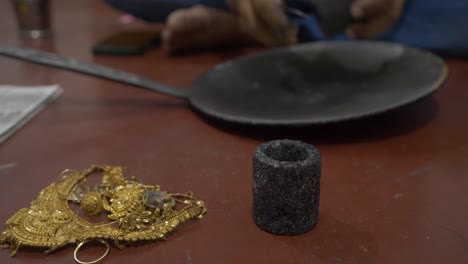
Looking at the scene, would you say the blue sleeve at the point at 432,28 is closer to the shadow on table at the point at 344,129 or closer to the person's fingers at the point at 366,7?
the person's fingers at the point at 366,7

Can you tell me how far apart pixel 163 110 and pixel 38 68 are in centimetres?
38

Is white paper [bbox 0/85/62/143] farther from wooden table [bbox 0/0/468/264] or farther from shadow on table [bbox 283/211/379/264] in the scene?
shadow on table [bbox 283/211/379/264]

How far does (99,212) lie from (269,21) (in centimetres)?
58

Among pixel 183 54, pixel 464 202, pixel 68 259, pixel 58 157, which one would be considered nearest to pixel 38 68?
pixel 183 54

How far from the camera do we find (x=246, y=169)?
602 millimetres

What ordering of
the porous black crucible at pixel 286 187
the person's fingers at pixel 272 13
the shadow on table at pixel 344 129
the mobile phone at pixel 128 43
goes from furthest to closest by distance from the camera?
the mobile phone at pixel 128 43
the person's fingers at pixel 272 13
the shadow on table at pixel 344 129
the porous black crucible at pixel 286 187

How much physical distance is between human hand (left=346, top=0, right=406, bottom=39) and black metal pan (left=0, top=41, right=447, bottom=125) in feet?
0.48

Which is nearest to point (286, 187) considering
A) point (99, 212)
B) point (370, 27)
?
point (99, 212)

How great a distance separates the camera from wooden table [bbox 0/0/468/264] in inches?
17.8

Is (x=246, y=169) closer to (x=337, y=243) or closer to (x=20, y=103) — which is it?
(x=337, y=243)

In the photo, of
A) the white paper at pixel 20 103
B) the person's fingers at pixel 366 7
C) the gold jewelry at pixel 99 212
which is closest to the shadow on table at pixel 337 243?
the gold jewelry at pixel 99 212

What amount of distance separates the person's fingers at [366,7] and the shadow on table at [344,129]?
11.4 inches

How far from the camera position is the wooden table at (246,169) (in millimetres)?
453

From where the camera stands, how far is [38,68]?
1033 mm
